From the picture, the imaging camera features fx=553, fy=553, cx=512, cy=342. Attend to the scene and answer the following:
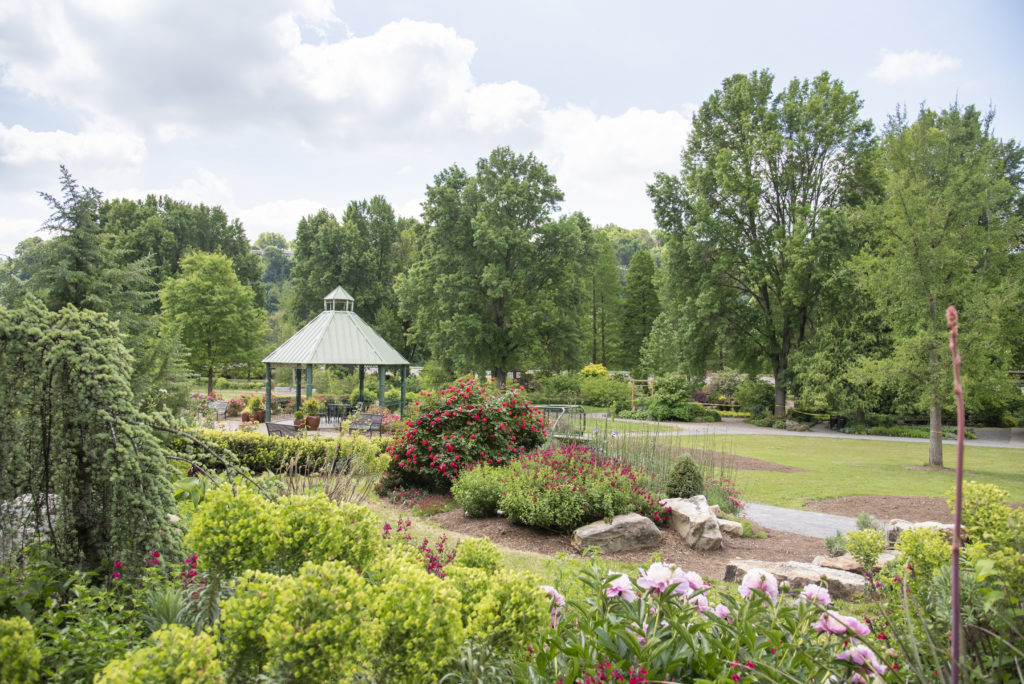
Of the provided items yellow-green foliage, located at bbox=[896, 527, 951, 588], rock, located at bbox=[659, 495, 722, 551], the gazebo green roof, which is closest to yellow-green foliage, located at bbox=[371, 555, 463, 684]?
yellow-green foliage, located at bbox=[896, 527, 951, 588]

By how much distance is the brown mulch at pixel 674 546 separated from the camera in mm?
5844

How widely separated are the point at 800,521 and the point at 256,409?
19.0m

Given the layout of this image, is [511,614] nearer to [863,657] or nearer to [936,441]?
[863,657]

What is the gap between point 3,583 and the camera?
261 cm

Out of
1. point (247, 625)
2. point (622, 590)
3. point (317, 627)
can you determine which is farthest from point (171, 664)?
point (622, 590)

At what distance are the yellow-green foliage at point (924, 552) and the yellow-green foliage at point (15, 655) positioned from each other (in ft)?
9.73

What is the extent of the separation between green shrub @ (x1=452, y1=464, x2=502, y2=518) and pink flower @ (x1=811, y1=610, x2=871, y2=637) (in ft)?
17.7

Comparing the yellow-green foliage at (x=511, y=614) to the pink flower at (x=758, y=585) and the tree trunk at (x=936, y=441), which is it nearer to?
the pink flower at (x=758, y=585)

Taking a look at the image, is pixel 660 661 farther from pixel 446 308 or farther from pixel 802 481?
pixel 446 308

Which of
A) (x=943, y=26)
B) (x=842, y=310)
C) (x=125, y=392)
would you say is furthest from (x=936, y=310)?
(x=125, y=392)

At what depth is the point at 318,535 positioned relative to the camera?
77.6 inches

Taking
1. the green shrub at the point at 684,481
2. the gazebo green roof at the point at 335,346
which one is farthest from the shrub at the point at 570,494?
the gazebo green roof at the point at 335,346

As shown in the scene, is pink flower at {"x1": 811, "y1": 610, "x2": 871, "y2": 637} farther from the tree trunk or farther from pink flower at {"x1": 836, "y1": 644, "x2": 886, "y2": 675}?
the tree trunk

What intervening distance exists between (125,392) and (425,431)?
618 cm
